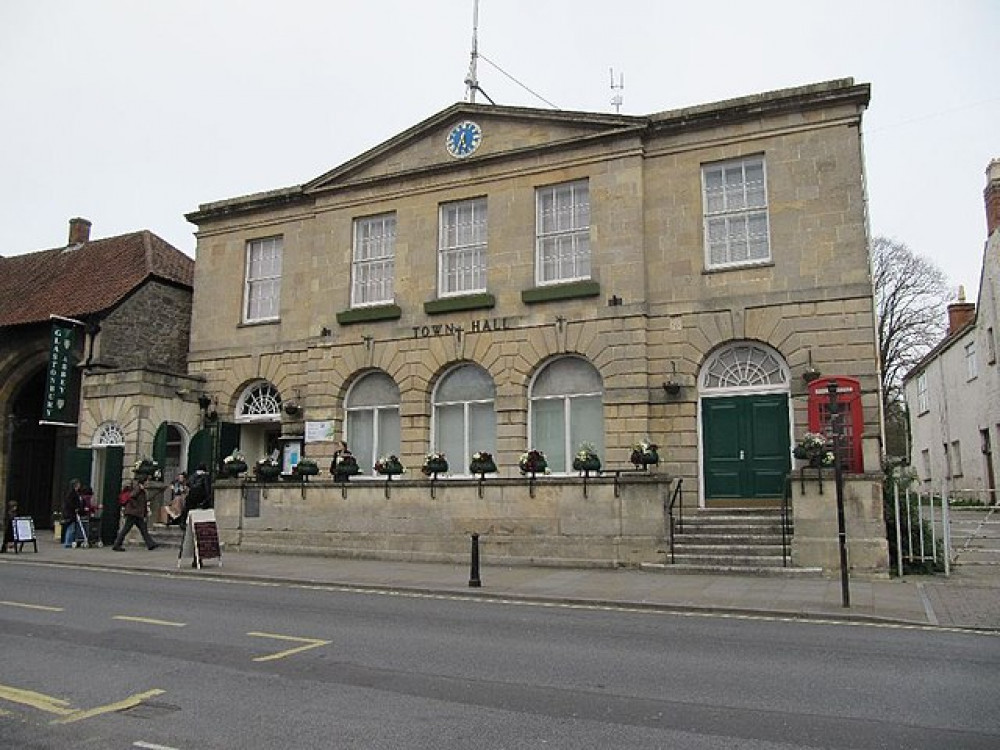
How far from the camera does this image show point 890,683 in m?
7.06

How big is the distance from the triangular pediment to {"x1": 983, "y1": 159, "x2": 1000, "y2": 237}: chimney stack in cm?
1485

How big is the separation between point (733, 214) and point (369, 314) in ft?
30.2

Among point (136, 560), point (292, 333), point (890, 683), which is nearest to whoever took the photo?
point (890, 683)

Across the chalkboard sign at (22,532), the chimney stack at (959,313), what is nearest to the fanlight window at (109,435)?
the chalkboard sign at (22,532)

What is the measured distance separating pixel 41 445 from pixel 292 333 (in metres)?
11.7

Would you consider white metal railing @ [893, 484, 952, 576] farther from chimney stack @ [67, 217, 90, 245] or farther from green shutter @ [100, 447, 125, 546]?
chimney stack @ [67, 217, 90, 245]

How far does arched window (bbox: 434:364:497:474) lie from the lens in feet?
67.6

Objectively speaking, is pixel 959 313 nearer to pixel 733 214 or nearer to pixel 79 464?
pixel 733 214

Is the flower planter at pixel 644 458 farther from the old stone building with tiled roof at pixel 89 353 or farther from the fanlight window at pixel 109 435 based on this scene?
the fanlight window at pixel 109 435

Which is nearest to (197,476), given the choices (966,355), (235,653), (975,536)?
(235,653)

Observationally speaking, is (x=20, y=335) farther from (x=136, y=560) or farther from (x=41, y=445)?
(x=136, y=560)

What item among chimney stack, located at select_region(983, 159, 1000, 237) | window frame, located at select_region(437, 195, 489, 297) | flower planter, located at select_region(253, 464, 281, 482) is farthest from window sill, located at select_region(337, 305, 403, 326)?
chimney stack, located at select_region(983, 159, 1000, 237)

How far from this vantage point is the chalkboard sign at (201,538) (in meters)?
16.3

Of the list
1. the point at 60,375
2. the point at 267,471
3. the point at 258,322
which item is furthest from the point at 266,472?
the point at 60,375
